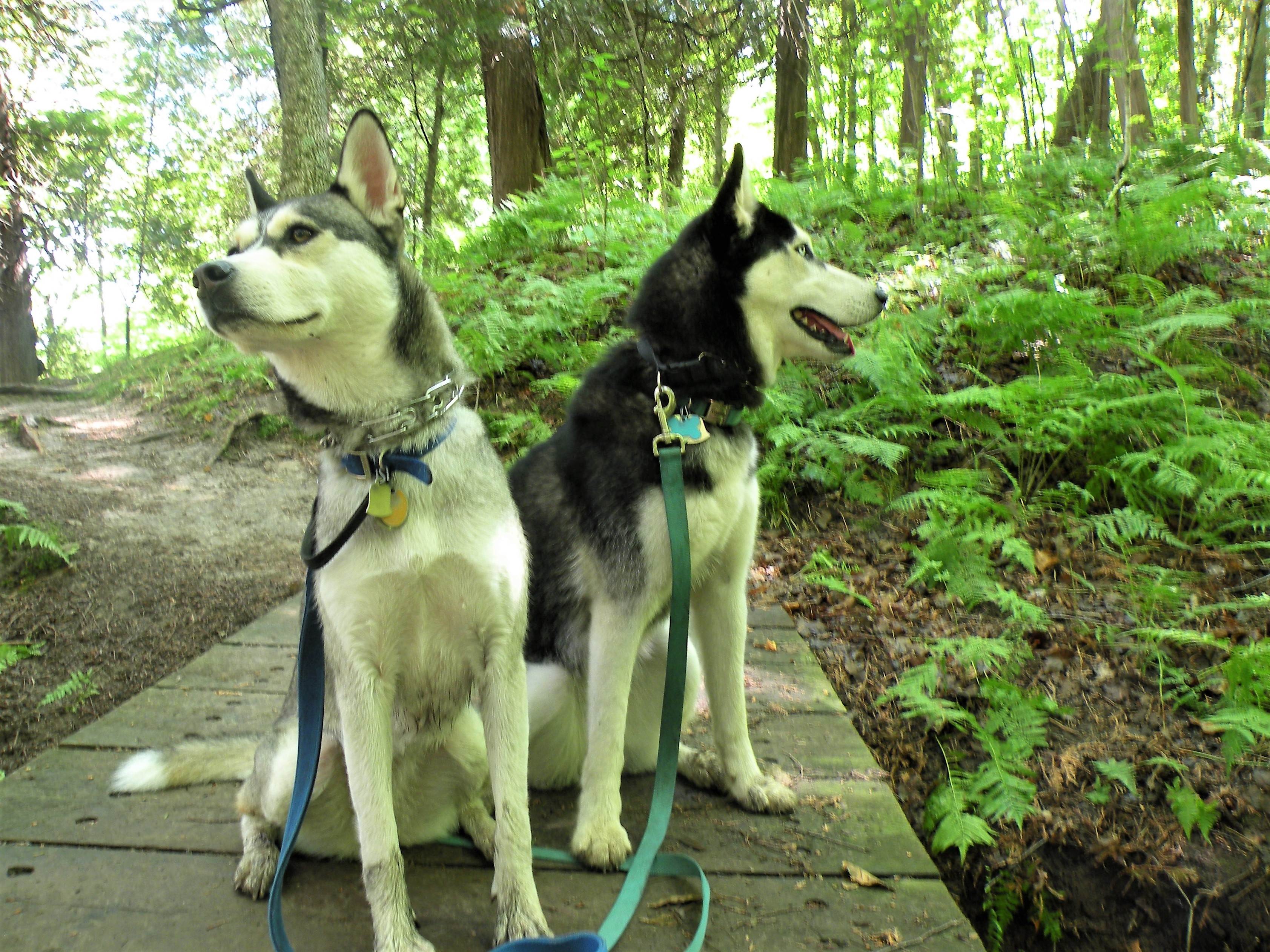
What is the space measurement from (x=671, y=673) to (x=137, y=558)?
4.92 metres

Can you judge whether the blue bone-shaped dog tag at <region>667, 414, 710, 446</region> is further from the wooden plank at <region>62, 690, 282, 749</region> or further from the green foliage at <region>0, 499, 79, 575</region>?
the green foliage at <region>0, 499, 79, 575</region>

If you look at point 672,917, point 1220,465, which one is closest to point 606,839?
point 672,917

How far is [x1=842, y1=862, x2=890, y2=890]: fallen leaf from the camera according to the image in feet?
7.71

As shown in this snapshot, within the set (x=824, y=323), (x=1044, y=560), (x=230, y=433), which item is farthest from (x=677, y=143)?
(x=824, y=323)

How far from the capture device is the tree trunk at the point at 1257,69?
10.9 meters

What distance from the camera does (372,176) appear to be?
7.29 feet

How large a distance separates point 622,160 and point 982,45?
461 centimetres

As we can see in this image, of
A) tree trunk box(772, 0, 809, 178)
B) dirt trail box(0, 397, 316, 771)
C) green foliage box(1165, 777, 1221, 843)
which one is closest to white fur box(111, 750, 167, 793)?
dirt trail box(0, 397, 316, 771)

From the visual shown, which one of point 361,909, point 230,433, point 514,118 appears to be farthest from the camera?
point 514,118

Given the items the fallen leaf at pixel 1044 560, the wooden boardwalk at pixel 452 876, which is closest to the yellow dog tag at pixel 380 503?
the wooden boardwalk at pixel 452 876

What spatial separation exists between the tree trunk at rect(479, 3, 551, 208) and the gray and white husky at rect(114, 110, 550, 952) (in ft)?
27.9

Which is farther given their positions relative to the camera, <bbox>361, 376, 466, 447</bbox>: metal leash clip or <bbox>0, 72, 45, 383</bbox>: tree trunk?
<bbox>0, 72, 45, 383</bbox>: tree trunk

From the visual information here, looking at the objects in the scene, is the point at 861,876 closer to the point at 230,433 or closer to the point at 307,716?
the point at 307,716

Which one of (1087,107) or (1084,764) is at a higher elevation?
(1087,107)
